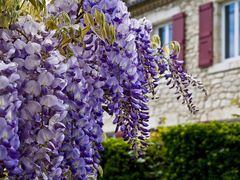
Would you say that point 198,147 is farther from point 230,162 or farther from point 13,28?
point 13,28

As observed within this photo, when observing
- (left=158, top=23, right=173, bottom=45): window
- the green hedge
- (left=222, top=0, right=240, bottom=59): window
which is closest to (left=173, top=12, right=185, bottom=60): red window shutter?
(left=158, top=23, right=173, bottom=45): window

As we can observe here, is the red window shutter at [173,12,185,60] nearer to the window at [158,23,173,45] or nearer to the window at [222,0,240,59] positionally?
the window at [158,23,173,45]

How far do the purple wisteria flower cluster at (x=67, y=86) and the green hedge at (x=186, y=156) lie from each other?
424cm

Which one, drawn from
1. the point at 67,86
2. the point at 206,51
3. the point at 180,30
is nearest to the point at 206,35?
the point at 206,51

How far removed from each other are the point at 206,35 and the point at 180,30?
30.4 inches

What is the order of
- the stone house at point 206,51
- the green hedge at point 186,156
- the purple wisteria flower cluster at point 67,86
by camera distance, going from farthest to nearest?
the stone house at point 206,51
the green hedge at point 186,156
the purple wisteria flower cluster at point 67,86

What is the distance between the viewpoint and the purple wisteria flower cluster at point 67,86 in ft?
4.91

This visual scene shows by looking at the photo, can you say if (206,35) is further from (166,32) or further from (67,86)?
(67,86)

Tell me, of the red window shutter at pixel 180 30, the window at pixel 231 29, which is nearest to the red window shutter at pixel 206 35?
the window at pixel 231 29

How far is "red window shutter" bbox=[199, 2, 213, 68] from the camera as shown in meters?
10.8

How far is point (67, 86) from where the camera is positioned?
1.64 meters

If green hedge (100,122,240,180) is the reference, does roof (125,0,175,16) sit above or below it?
above

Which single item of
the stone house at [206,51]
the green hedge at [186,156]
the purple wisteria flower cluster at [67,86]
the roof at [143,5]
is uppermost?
the roof at [143,5]

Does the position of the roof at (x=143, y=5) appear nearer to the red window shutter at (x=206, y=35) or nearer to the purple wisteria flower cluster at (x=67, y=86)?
the red window shutter at (x=206, y=35)
